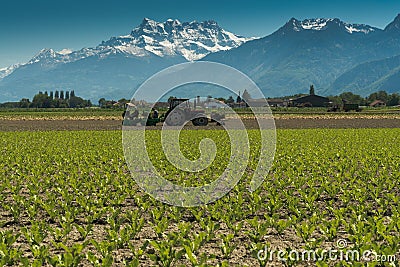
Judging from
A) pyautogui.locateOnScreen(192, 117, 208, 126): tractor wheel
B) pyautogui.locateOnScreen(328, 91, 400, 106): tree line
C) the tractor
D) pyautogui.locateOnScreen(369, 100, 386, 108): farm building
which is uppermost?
pyautogui.locateOnScreen(328, 91, 400, 106): tree line

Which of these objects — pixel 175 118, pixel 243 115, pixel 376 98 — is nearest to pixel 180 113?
pixel 175 118

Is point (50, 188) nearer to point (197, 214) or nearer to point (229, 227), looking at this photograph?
point (197, 214)

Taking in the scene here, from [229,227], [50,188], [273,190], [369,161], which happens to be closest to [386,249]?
[229,227]

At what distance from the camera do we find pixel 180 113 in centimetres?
3728

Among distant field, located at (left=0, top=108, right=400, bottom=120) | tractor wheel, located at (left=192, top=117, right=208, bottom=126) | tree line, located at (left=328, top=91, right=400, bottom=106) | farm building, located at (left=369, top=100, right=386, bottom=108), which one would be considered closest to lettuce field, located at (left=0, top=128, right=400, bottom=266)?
tractor wheel, located at (left=192, top=117, right=208, bottom=126)

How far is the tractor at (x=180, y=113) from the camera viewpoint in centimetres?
3706

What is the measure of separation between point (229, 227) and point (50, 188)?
6.19 metres

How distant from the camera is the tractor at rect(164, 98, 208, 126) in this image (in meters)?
37.1

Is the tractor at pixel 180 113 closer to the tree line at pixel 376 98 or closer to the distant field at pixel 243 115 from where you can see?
the distant field at pixel 243 115

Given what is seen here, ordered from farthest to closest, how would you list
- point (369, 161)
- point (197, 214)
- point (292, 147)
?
point (292, 147), point (369, 161), point (197, 214)

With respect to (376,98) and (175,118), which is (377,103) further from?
(175,118)

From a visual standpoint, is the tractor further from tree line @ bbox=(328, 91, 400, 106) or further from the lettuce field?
tree line @ bbox=(328, 91, 400, 106)

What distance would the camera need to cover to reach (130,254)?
7.08 m

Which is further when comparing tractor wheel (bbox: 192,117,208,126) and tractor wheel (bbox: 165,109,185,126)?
tractor wheel (bbox: 192,117,208,126)
